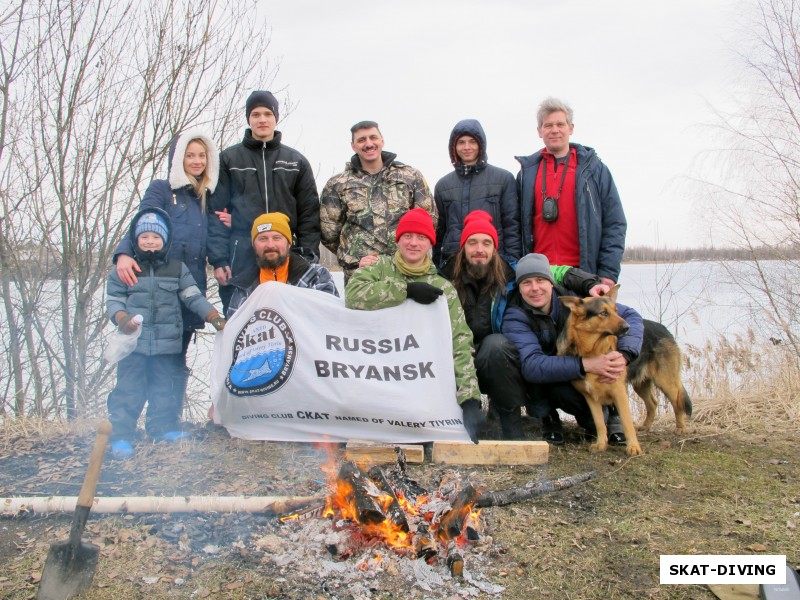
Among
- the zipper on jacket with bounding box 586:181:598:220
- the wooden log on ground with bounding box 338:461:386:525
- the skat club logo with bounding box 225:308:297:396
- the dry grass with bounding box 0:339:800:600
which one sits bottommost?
the dry grass with bounding box 0:339:800:600

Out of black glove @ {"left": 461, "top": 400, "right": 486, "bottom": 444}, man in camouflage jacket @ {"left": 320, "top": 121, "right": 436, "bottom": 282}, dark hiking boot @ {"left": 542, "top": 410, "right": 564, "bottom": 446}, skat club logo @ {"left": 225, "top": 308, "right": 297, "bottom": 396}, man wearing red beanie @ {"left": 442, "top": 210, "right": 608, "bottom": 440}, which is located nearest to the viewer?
black glove @ {"left": 461, "top": 400, "right": 486, "bottom": 444}

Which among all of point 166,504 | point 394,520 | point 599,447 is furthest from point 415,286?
point 166,504

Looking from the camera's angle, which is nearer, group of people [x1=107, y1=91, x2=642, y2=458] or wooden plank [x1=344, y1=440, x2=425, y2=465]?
wooden plank [x1=344, y1=440, x2=425, y2=465]

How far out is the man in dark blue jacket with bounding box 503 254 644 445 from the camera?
14.5ft

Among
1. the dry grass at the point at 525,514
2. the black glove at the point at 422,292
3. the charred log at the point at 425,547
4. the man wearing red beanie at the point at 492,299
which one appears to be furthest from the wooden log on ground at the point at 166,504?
the man wearing red beanie at the point at 492,299

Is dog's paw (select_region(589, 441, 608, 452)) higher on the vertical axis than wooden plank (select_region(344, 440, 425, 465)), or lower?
lower

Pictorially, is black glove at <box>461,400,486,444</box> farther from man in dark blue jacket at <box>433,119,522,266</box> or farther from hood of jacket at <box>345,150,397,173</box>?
hood of jacket at <box>345,150,397,173</box>

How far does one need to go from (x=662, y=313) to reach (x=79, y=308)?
273 inches

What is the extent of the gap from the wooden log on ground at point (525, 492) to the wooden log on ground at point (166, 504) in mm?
937

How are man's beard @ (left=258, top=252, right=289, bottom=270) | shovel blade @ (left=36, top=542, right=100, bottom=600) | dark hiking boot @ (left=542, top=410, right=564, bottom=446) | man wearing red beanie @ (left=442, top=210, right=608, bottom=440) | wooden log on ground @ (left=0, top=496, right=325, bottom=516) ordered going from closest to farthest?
shovel blade @ (left=36, top=542, right=100, bottom=600) < wooden log on ground @ (left=0, top=496, right=325, bottom=516) < man wearing red beanie @ (left=442, top=210, right=608, bottom=440) < man's beard @ (left=258, top=252, right=289, bottom=270) < dark hiking boot @ (left=542, top=410, right=564, bottom=446)

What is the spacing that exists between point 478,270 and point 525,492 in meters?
1.79

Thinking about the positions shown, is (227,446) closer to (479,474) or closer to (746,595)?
(479,474)

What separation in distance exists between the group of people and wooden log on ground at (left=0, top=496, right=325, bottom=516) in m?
0.87

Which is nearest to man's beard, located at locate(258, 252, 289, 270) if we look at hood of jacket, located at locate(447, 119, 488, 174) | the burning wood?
hood of jacket, located at locate(447, 119, 488, 174)
